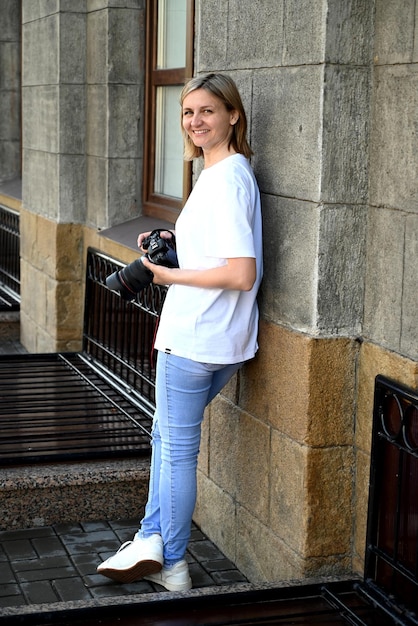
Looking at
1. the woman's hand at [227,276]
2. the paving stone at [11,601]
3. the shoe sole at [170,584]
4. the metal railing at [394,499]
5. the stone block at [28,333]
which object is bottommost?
the stone block at [28,333]

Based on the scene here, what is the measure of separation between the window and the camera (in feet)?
7.63

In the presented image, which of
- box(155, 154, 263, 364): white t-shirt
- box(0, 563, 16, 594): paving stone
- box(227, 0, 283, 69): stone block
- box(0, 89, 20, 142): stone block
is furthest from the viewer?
box(0, 89, 20, 142): stone block

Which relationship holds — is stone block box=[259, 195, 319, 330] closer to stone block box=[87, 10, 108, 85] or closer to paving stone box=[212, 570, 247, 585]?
paving stone box=[212, 570, 247, 585]

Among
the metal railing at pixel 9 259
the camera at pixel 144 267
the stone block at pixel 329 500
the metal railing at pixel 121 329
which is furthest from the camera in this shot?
the metal railing at pixel 9 259

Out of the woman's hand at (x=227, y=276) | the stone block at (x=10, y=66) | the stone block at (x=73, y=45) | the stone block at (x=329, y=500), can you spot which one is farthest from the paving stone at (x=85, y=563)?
the stone block at (x=10, y=66)

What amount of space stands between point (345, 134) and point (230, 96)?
0.50m

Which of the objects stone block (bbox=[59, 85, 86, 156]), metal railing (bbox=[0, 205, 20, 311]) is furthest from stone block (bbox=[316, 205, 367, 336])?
A: metal railing (bbox=[0, 205, 20, 311])

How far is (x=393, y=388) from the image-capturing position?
3.95m

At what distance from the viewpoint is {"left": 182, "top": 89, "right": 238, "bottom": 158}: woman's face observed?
171 inches

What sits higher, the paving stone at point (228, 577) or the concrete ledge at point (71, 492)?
the concrete ledge at point (71, 492)

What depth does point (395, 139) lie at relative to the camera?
3.99 metres

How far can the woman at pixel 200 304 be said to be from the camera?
4.21 metres

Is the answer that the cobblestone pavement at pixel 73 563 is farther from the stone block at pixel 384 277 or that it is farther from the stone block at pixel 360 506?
the stone block at pixel 384 277

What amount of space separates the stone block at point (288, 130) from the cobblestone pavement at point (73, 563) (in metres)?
1.67
